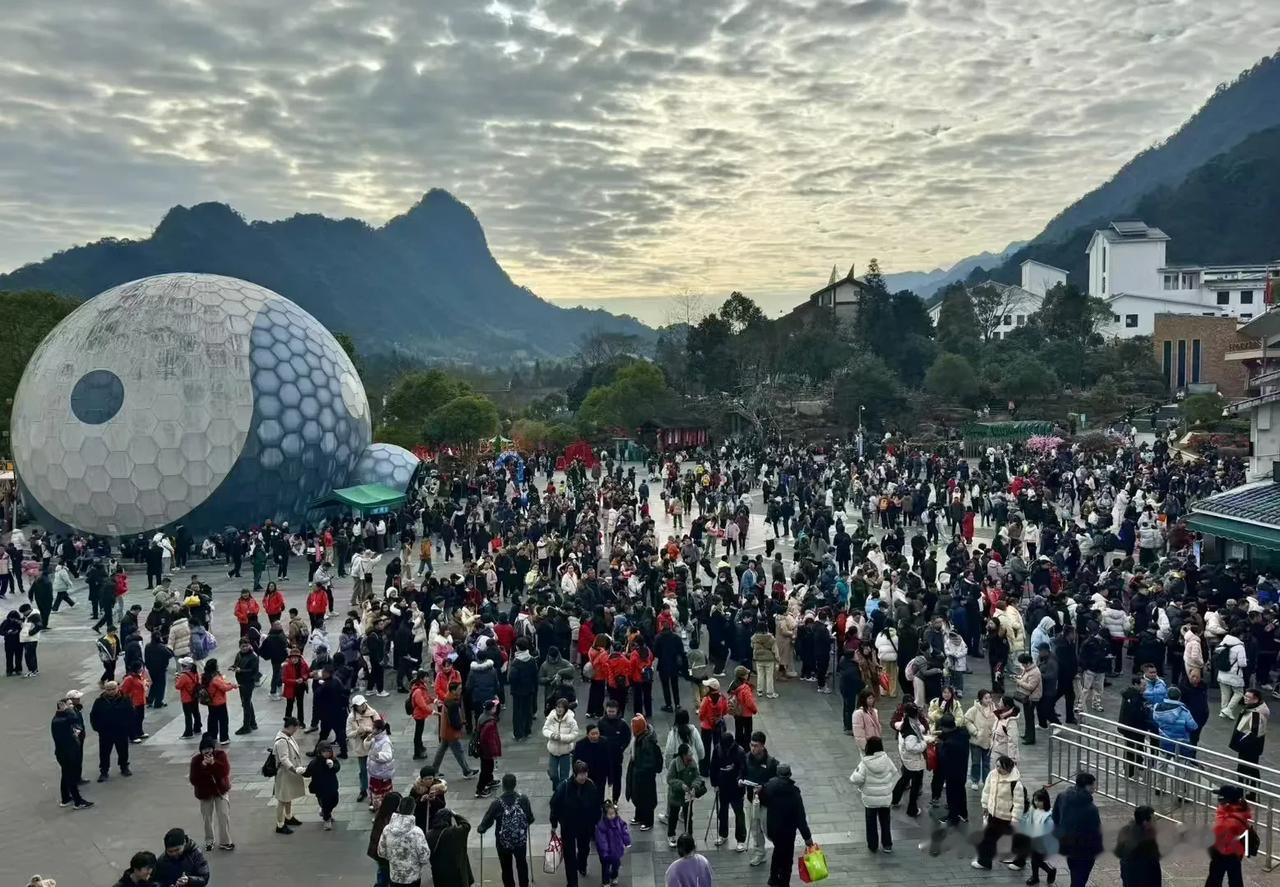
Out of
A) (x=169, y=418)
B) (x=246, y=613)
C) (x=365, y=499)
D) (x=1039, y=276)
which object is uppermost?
(x=1039, y=276)

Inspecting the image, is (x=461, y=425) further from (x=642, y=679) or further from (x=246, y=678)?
(x=642, y=679)

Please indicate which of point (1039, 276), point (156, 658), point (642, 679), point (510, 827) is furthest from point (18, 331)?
point (1039, 276)

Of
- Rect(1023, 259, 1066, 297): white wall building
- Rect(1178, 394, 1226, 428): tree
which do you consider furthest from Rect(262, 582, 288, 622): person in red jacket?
Rect(1023, 259, 1066, 297): white wall building

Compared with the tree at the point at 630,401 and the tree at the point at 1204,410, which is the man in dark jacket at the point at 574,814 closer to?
the tree at the point at 1204,410

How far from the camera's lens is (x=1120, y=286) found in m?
72.7

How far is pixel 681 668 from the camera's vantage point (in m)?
12.0

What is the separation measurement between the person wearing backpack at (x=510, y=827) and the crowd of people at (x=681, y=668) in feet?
0.08

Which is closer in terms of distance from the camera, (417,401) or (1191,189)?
(417,401)

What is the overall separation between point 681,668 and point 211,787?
18.9 ft

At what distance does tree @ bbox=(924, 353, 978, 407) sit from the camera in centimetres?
5159

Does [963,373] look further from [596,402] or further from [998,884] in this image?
[998,884]

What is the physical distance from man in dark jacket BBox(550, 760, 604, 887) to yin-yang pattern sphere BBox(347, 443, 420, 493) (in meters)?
18.2

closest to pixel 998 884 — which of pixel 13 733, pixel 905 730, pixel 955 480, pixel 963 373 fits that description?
pixel 905 730

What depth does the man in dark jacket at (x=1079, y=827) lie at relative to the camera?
269 inches
